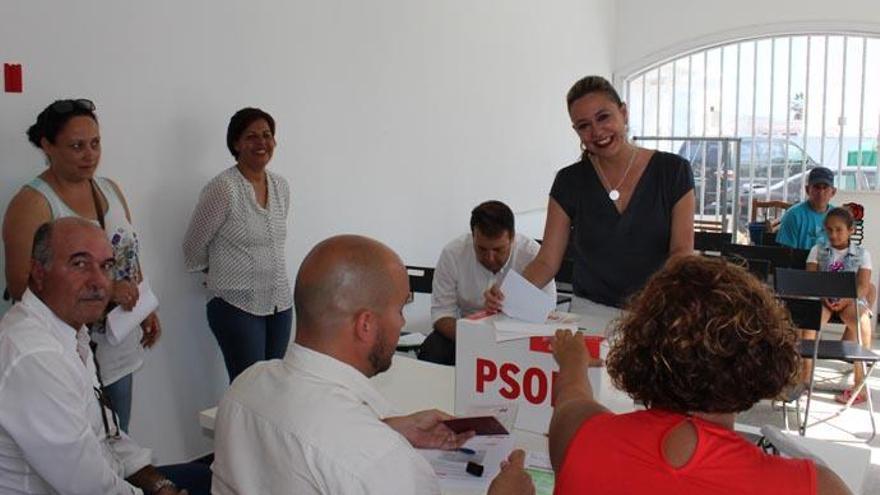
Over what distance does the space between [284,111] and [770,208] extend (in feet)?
18.9

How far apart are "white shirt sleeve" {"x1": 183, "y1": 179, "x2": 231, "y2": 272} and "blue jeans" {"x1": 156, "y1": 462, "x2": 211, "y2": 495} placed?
5.24 feet

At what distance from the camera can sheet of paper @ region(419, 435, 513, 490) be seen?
1880 millimetres

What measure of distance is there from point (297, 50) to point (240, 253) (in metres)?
1.39

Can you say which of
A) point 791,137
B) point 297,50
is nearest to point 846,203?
point 791,137

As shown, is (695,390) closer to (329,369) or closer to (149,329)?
(329,369)

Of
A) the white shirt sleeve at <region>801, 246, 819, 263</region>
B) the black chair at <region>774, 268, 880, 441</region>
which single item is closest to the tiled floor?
the black chair at <region>774, 268, 880, 441</region>

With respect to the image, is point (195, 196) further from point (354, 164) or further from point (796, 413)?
point (796, 413)

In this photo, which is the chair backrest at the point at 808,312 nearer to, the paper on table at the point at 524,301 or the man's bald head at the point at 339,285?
the paper on table at the point at 524,301

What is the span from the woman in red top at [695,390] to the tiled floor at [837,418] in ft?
10.5

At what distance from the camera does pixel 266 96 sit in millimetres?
4531

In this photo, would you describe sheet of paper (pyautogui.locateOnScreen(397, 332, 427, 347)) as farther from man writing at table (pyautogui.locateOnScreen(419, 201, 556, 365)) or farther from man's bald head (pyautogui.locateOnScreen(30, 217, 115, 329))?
man's bald head (pyautogui.locateOnScreen(30, 217, 115, 329))

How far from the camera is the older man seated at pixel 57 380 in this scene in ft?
5.97

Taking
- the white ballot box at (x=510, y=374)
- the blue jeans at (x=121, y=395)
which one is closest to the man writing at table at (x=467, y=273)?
the blue jeans at (x=121, y=395)

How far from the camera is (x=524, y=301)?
2.16 m
